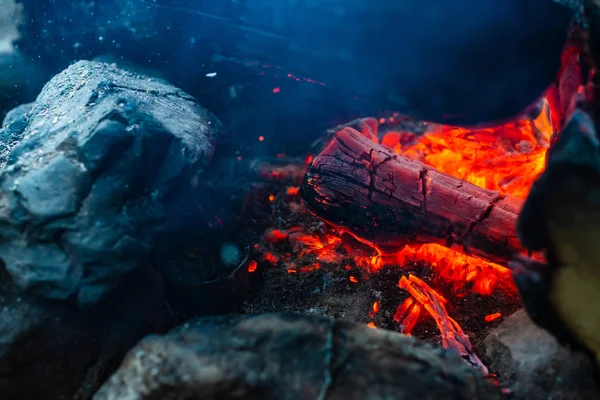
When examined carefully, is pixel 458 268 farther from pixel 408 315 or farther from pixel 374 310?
pixel 374 310

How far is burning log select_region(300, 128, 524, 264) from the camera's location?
2.57 m

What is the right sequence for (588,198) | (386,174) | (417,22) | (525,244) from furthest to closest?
(386,174), (417,22), (525,244), (588,198)

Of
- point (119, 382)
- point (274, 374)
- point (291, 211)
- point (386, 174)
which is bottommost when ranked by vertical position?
point (291, 211)

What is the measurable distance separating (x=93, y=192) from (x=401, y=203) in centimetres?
189

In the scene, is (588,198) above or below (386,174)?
above

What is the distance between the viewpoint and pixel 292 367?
1.75 m

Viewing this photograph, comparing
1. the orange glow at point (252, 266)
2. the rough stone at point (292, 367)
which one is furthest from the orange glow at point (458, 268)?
the rough stone at point (292, 367)

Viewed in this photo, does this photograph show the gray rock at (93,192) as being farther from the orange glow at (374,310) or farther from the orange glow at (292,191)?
the orange glow at (374,310)

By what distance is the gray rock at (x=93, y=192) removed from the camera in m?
2.09

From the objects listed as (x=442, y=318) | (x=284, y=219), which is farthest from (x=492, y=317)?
(x=284, y=219)

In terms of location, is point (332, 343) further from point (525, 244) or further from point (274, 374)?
point (525, 244)

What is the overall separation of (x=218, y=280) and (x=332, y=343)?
105 centimetres

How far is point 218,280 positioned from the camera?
2.61 m

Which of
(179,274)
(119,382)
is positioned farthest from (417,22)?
(119,382)
